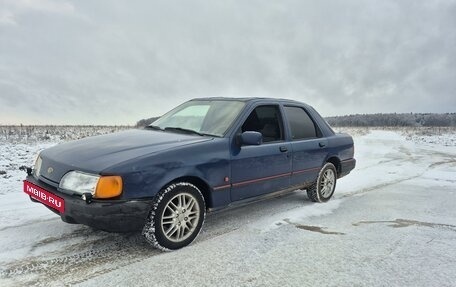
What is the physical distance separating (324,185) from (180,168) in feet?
10.9

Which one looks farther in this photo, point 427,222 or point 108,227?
point 427,222

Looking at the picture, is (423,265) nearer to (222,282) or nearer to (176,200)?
(222,282)

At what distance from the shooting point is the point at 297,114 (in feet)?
19.8

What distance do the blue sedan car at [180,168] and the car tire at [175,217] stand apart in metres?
0.01

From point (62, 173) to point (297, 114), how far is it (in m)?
3.55

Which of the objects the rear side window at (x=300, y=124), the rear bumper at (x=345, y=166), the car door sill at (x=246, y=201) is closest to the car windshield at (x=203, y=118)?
the car door sill at (x=246, y=201)

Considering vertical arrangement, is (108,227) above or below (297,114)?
below

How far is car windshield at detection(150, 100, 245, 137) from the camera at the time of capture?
193 inches

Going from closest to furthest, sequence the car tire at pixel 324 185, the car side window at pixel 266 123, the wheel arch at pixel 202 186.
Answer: the wheel arch at pixel 202 186 < the car side window at pixel 266 123 < the car tire at pixel 324 185

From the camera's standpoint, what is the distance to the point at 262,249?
4.07 m

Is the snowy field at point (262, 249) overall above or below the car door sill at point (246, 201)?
below

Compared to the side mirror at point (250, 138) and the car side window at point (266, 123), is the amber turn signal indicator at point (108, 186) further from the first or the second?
the car side window at point (266, 123)

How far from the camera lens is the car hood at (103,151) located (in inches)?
149

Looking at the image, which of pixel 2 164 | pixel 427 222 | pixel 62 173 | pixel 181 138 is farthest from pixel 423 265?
pixel 2 164
